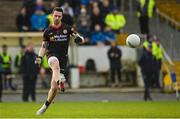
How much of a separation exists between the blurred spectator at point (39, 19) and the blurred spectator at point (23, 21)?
28 cm

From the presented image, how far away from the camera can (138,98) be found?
31516mm

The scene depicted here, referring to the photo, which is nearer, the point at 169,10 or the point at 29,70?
the point at 29,70

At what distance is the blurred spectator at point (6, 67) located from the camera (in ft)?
104

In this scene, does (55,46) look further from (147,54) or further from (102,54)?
(102,54)

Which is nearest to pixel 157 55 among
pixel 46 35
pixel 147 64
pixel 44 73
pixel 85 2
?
pixel 147 64

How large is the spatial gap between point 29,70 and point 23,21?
5575mm

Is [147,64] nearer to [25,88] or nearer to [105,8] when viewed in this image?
[105,8]

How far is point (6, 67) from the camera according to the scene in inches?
1270

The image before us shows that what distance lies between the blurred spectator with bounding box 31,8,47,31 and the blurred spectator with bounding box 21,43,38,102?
491cm

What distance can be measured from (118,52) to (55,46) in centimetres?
1479

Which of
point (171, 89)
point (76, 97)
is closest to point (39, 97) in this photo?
point (76, 97)

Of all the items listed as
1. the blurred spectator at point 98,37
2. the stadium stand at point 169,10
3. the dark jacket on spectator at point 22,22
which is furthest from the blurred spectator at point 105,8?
the dark jacket on spectator at point 22,22

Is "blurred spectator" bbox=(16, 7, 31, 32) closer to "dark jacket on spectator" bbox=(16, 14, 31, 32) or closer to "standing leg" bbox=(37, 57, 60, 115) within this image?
"dark jacket on spectator" bbox=(16, 14, 31, 32)

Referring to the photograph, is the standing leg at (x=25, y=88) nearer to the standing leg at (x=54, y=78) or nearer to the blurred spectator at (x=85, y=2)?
the blurred spectator at (x=85, y=2)
